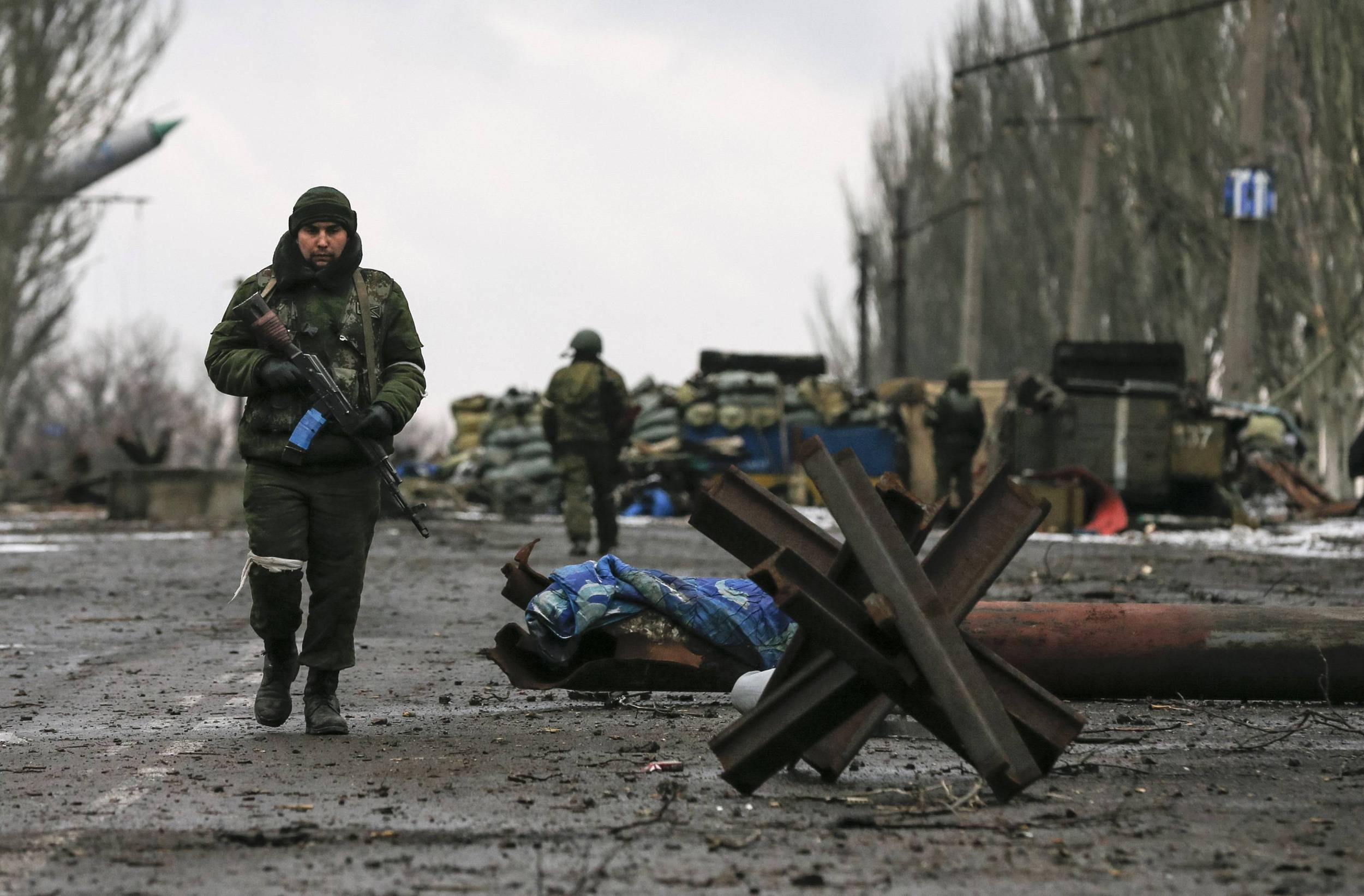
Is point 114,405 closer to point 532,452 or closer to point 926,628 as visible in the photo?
point 532,452

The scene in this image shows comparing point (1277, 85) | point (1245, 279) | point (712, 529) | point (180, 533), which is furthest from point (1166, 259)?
point (712, 529)

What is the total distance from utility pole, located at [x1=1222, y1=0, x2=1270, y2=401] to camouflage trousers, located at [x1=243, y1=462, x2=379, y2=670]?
57.4ft

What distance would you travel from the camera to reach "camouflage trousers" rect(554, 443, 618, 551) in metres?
15.8

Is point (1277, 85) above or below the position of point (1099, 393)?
above

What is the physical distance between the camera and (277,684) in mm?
6133

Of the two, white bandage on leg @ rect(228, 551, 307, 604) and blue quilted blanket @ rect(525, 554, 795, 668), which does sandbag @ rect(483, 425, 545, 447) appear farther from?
white bandage on leg @ rect(228, 551, 307, 604)

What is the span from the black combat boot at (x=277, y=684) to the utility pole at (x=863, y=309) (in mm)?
42845

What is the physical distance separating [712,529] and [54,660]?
14.6ft

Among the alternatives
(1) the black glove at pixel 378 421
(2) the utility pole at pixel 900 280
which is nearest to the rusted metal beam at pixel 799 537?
(1) the black glove at pixel 378 421

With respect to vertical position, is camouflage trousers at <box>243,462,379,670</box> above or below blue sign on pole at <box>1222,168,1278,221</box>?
below

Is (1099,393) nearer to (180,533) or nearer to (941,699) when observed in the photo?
(180,533)

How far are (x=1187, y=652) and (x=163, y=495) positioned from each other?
69.9 feet

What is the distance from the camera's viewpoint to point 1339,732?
5887mm

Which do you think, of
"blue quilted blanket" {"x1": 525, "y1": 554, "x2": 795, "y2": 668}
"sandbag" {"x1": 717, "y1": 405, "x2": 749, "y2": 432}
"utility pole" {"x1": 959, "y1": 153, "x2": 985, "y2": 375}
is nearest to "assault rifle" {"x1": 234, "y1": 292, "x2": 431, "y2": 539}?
"blue quilted blanket" {"x1": 525, "y1": 554, "x2": 795, "y2": 668}
